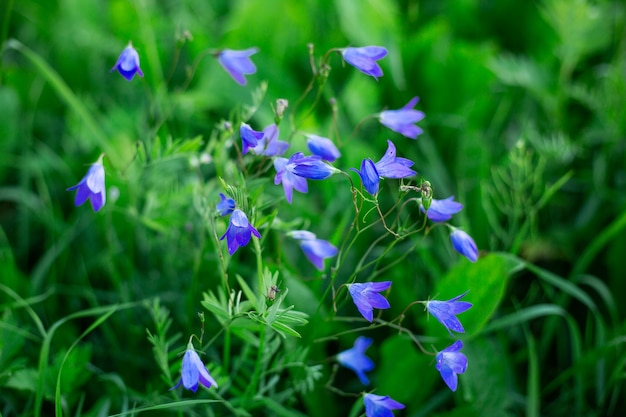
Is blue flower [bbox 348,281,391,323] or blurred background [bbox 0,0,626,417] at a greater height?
blue flower [bbox 348,281,391,323]

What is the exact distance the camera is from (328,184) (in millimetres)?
1728

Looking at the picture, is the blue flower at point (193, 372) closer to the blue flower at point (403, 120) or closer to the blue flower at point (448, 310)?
the blue flower at point (448, 310)

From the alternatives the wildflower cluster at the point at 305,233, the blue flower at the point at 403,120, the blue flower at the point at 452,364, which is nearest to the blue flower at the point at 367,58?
the wildflower cluster at the point at 305,233

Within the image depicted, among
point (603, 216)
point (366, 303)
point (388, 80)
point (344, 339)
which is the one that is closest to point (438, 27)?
point (388, 80)

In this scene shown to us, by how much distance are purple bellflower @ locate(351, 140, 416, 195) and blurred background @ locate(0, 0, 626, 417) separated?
11.7 inches

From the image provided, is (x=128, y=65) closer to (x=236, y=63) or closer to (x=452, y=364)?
(x=236, y=63)

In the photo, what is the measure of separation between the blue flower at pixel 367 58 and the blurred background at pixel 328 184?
175 mm

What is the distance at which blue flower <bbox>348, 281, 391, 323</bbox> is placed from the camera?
989 millimetres

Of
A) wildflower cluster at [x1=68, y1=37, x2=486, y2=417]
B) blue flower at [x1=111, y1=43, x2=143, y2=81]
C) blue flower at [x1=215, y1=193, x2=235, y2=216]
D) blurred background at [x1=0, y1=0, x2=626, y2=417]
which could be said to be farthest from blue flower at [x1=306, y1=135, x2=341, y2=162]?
blue flower at [x1=111, y1=43, x2=143, y2=81]

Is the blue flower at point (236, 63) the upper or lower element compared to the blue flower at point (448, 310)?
upper

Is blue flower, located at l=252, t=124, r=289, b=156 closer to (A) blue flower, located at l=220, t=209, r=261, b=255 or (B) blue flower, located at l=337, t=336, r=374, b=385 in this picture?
(A) blue flower, located at l=220, t=209, r=261, b=255

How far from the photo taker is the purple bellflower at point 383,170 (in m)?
0.96

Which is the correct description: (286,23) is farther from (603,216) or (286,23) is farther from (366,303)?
(366,303)

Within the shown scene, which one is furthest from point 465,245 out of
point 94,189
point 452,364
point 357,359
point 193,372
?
point 94,189
